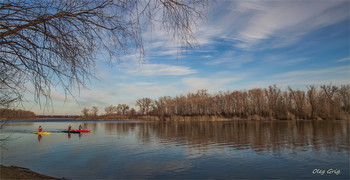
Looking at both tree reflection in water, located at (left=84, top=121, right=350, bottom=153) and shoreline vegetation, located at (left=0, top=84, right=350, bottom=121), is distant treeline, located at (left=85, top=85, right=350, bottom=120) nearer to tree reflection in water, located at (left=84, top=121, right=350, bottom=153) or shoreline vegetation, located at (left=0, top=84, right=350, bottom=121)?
shoreline vegetation, located at (left=0, top=84, right=350, bottom=121)

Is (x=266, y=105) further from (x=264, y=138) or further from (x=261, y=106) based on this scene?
(x=264, y=138)

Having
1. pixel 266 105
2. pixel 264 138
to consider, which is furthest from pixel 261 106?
pixel 264 138

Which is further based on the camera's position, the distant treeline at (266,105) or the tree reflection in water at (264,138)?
the distant treeline at (266,105)

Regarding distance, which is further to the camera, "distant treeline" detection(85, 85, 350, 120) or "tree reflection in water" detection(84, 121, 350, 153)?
"distant treeline" detection(85, 85, 350, 120)

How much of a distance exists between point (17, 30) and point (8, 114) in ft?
13.5

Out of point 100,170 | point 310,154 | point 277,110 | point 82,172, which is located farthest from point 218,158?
point 277,110

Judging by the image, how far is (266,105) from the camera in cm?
6450

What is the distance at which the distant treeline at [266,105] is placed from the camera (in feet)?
185

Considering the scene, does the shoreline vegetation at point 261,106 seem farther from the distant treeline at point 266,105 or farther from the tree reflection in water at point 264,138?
the tree reflection in water at point 264,138

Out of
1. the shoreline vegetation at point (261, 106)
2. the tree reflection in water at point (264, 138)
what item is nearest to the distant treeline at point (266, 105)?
the shoreline vegetation at point (261, 106)

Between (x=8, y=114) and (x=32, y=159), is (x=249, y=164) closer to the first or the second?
(x=8, y=114)

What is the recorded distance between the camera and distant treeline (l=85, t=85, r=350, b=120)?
5641cm

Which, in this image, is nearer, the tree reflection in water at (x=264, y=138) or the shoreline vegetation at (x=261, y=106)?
the tree reflection in water at (x=264, y=138)

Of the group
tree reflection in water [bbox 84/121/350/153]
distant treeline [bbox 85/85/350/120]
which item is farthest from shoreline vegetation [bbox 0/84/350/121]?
tree reflection in water [bbox 84/121/350/153]
